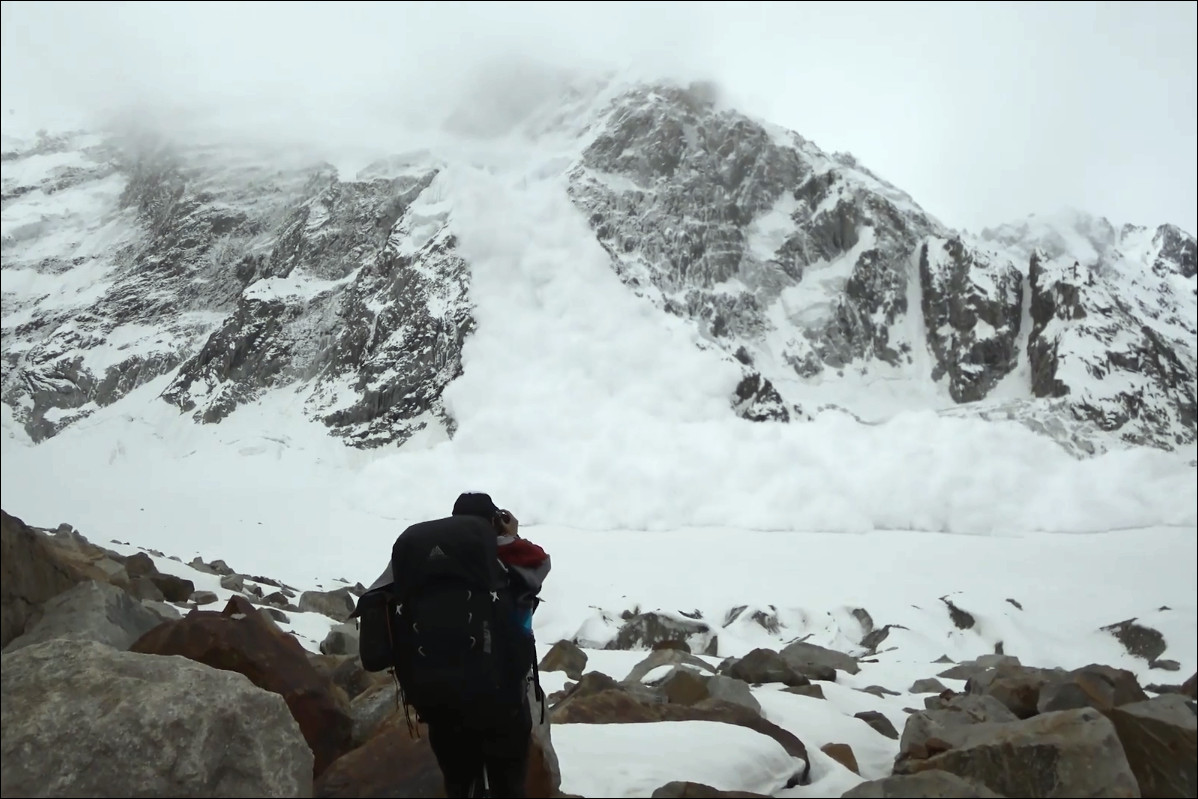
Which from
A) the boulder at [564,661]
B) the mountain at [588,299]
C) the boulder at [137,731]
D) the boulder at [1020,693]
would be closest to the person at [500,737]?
the boulder at [137,731]

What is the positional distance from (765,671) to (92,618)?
8.27 metres

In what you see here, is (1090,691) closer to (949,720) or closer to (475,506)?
(949,720)

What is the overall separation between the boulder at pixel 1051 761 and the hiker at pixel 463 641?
9.95 feet

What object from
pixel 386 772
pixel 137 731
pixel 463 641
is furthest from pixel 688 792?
pixel 137 731

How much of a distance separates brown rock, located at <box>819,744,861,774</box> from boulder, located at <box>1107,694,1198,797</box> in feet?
6.22

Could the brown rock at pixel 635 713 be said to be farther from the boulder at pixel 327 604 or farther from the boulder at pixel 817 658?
the boulder at pixel 327 604

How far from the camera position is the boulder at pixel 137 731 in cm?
358

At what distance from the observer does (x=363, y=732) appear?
5250 millimetres

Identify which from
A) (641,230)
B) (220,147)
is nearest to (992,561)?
(641,230)

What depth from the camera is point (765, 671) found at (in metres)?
11.1

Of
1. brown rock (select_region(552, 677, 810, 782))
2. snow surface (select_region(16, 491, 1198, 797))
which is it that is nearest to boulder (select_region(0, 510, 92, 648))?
snow surface (select_region(16, 491, 1198, 797))

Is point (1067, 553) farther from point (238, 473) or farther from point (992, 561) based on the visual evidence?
point (238, 473)

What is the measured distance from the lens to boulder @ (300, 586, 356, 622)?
14156mm

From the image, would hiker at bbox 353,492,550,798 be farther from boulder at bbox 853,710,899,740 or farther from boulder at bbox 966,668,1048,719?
boulder at bbox 966,668,1048,719
